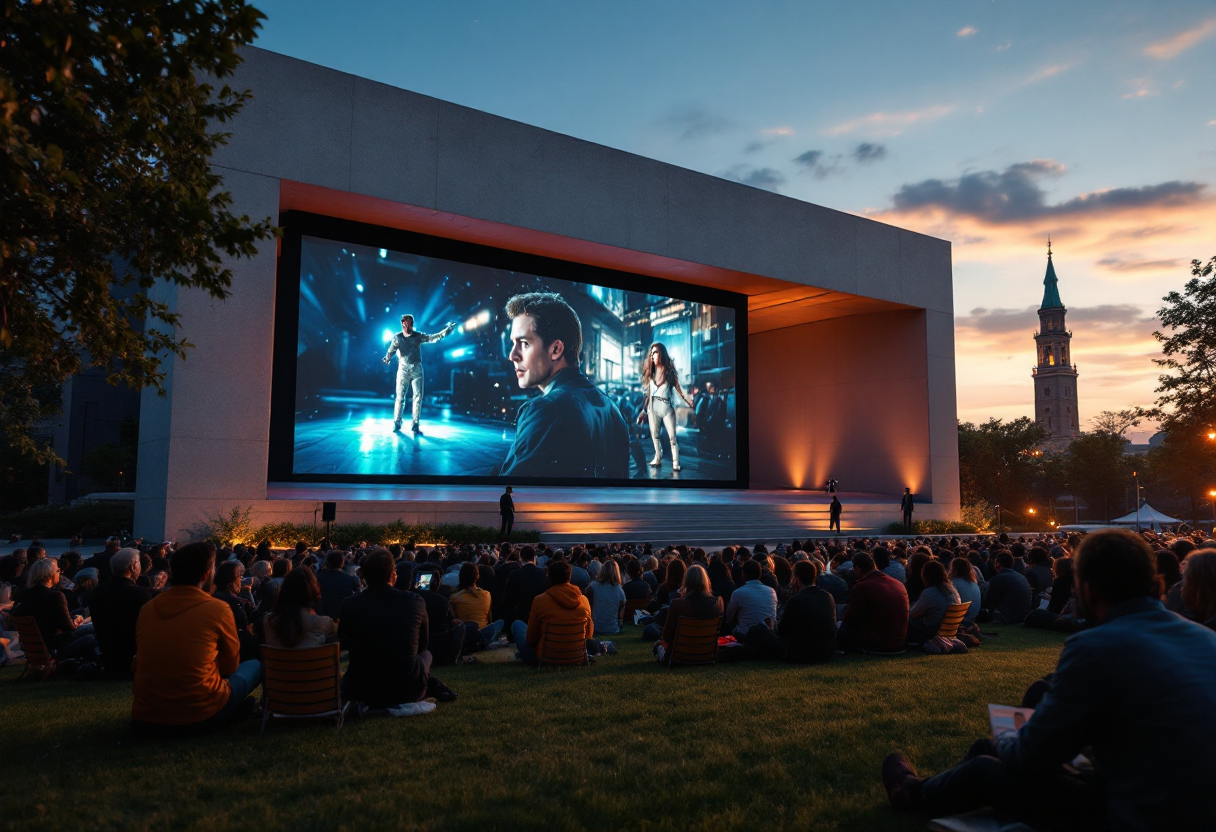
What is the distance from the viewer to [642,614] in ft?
33.8

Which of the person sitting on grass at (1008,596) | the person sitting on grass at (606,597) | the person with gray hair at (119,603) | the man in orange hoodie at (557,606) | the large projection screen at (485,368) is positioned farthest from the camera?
the large projection screen at (485,368)

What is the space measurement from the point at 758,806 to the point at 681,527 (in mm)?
19731

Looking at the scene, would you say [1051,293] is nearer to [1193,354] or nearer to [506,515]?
[1193,354]

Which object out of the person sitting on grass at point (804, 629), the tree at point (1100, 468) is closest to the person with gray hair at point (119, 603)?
the person sitting on grass at point (804, 629)

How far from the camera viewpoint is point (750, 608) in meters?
7.11

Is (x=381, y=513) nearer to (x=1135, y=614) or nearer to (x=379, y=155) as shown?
(x=379, y=155)

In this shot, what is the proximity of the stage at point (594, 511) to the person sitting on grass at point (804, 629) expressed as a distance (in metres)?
14.1

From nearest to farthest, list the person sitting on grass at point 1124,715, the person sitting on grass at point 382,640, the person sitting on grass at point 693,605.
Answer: the person sitting on grass at point 1124,715
the person sitting on grass at point 382,640
the person sitting on grass at point 693,605

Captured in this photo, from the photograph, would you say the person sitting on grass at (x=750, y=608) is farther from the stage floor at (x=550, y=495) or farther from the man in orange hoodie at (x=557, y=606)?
the stage floor at (x=550, y=495)

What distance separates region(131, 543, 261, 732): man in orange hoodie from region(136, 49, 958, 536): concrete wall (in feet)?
49.6

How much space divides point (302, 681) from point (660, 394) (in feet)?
77.7

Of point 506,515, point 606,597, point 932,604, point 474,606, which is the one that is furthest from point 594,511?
point 932,604

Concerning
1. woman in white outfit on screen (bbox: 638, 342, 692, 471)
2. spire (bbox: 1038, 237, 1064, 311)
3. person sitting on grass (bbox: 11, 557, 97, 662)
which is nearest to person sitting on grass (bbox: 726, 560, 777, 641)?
person sitting on grass (bbox: 11, 557, 97, 662)

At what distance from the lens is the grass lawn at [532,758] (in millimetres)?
3264
